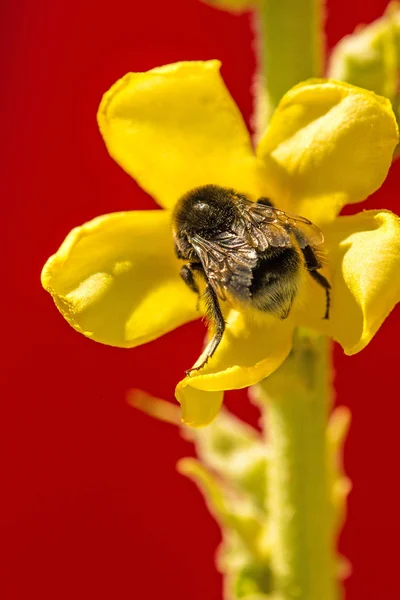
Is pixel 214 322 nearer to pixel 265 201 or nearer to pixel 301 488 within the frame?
pixel 265 201

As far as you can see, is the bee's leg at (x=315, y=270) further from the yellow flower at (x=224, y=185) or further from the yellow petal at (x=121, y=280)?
the yellow petal at (x=121, y=280)

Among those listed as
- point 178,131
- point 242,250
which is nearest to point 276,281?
point 242,250

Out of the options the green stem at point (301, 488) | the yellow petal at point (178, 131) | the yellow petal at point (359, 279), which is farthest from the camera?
the green stem at point (301, 488)

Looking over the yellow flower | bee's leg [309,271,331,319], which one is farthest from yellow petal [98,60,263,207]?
bee's leg [309,271,331,319]

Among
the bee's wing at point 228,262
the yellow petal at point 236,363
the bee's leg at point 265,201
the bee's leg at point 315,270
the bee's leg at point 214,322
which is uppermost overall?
the bee's leg at point 265,201


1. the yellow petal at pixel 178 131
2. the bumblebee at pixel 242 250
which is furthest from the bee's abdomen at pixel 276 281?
the yellow petal at pixel 178 131
